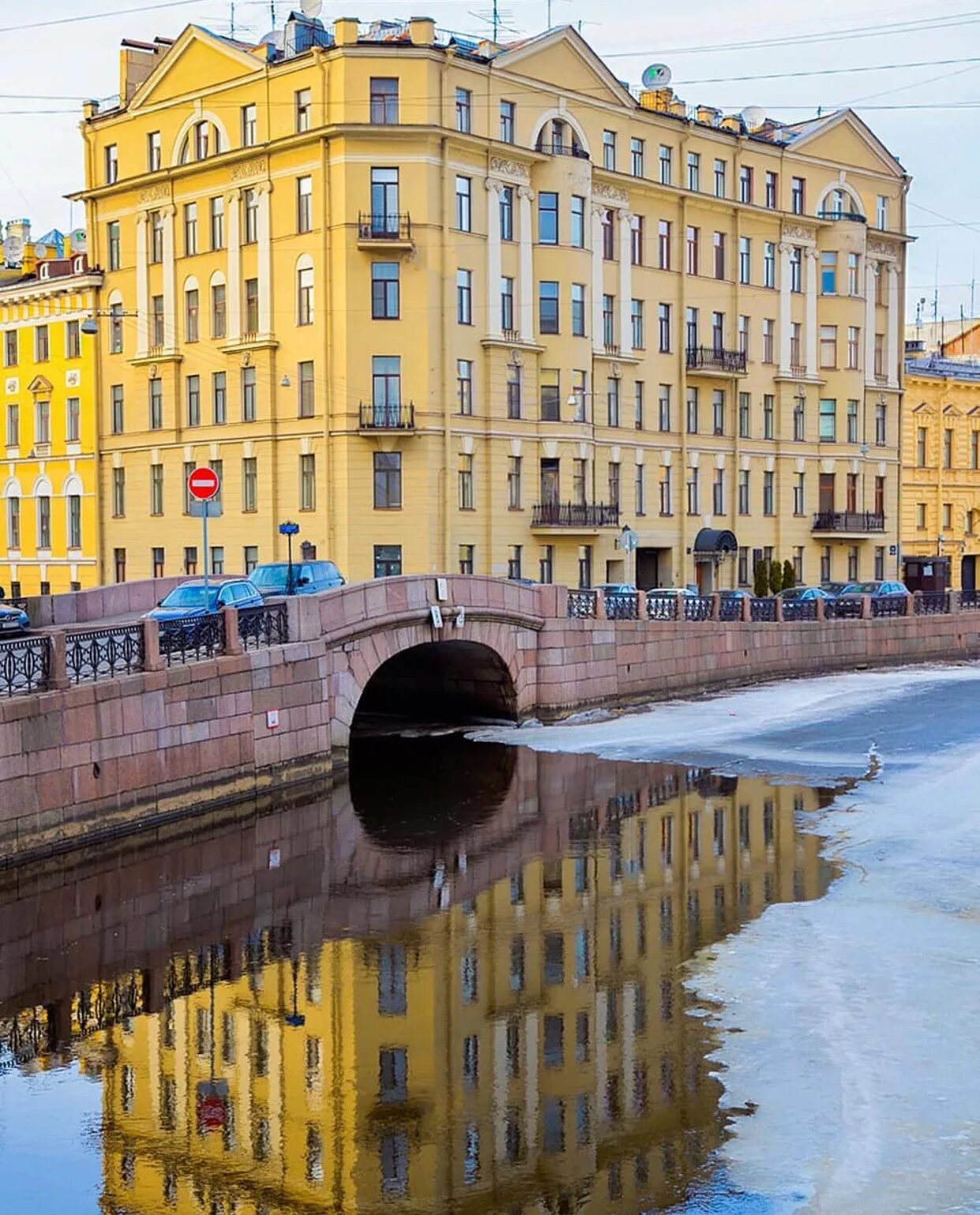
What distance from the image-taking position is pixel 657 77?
5231cm

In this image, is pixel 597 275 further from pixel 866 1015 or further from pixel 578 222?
pixel 866 1015

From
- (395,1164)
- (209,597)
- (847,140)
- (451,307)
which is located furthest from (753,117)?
(395,1164)

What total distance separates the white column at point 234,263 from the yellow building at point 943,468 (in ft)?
88.9

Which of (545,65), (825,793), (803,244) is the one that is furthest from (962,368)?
(825,793)

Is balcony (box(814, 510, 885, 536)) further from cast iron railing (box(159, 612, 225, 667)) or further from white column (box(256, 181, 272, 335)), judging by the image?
cast iron railing (box(159, 612, 225, 667))

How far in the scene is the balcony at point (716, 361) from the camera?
52.1m

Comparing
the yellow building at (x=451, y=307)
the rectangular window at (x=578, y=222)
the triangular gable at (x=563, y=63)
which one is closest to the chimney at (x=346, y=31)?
the yellow building at (x=451, y=307)

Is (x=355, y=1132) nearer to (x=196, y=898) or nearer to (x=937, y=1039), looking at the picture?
(x=937, y=1039)

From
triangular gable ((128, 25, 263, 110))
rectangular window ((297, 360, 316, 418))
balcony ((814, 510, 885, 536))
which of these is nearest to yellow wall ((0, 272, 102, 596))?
triangular gable ((128, 25, 263, 110))

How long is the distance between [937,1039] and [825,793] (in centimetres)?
1205

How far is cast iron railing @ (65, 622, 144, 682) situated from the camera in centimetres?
2017

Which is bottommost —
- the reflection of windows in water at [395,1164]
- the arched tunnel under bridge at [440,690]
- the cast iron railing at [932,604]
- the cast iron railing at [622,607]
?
the reflection of windows in water at [395,1164]

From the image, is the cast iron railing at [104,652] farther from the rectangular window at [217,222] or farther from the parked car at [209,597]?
the rectangular window at [217,222]

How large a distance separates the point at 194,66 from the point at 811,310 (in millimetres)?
22471
